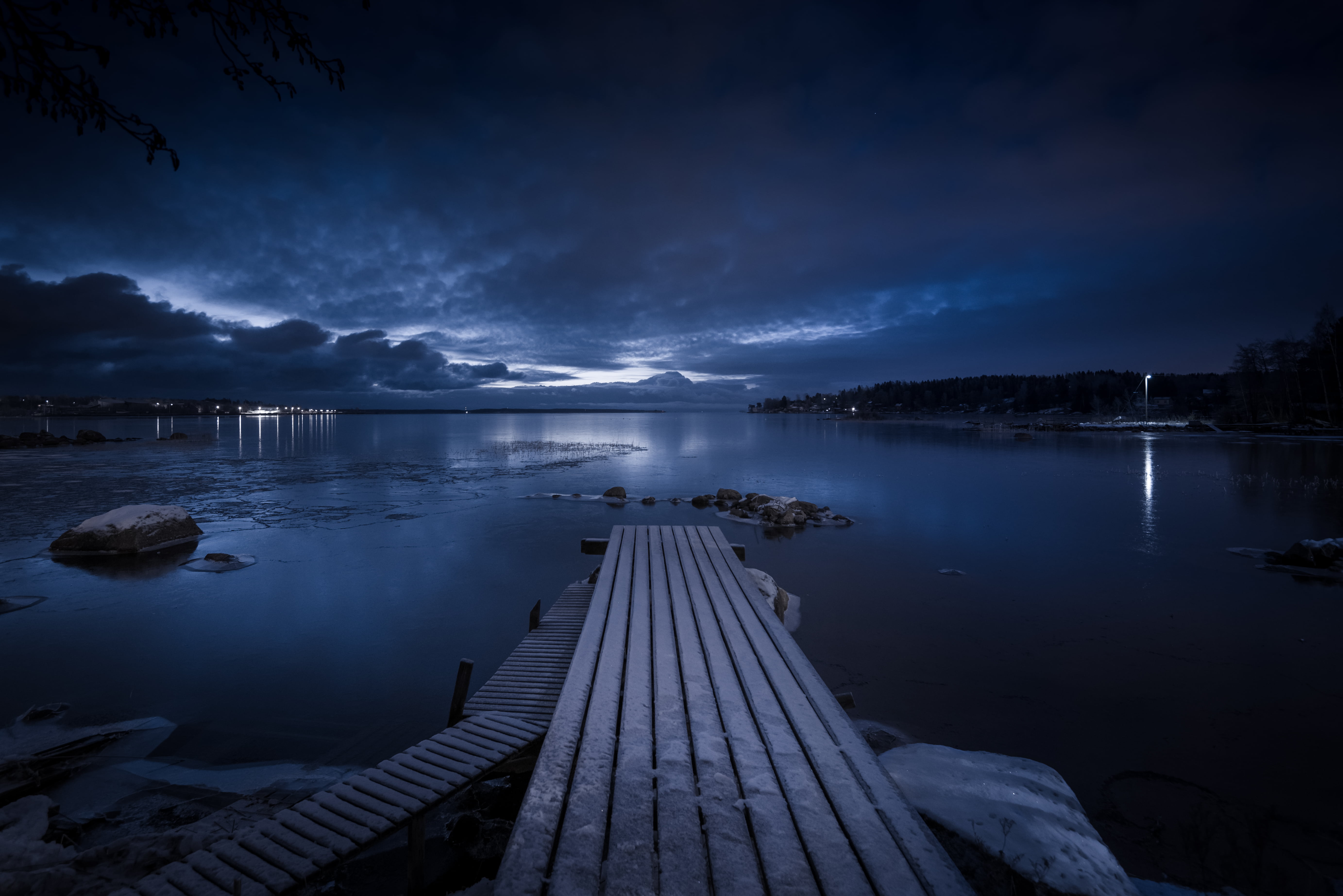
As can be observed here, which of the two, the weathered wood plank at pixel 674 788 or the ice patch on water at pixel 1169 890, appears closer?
the weathered wood plank at pixel 674 788

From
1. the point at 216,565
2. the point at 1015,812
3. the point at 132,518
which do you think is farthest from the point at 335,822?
the point at 132,518

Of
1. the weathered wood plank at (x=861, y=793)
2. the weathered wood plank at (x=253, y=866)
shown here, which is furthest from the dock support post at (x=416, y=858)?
the weathered wood plank at (x=861, y=793)

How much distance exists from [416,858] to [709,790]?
2.59m

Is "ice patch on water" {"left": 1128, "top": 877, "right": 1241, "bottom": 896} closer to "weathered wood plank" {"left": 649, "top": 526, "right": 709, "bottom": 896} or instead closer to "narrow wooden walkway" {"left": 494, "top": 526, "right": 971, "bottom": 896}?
"narrow wooden walkway" {"left": 494, "top": 526, "right": 971, "bottom": 896}

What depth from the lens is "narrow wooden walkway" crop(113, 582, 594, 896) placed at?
3.12m

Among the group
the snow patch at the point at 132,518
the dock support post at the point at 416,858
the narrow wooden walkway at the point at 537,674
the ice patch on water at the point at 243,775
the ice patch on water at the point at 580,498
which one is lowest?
the ice patch on water at the point at 243,775

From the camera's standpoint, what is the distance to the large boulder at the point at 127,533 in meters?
14.2

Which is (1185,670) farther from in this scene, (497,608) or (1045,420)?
(1045,420)

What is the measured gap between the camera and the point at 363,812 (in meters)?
3.66

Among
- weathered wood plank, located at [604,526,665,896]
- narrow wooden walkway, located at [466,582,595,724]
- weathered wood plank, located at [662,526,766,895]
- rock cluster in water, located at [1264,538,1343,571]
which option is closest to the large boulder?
narrow wooden walkway, located at [466,582,595,724]

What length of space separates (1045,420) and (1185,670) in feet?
466

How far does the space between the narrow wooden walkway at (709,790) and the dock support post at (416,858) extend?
133 cm

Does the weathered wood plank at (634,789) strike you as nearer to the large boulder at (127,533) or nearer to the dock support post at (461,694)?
the dock support post at (461,694)

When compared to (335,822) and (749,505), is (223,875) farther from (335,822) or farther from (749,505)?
(749,505)
